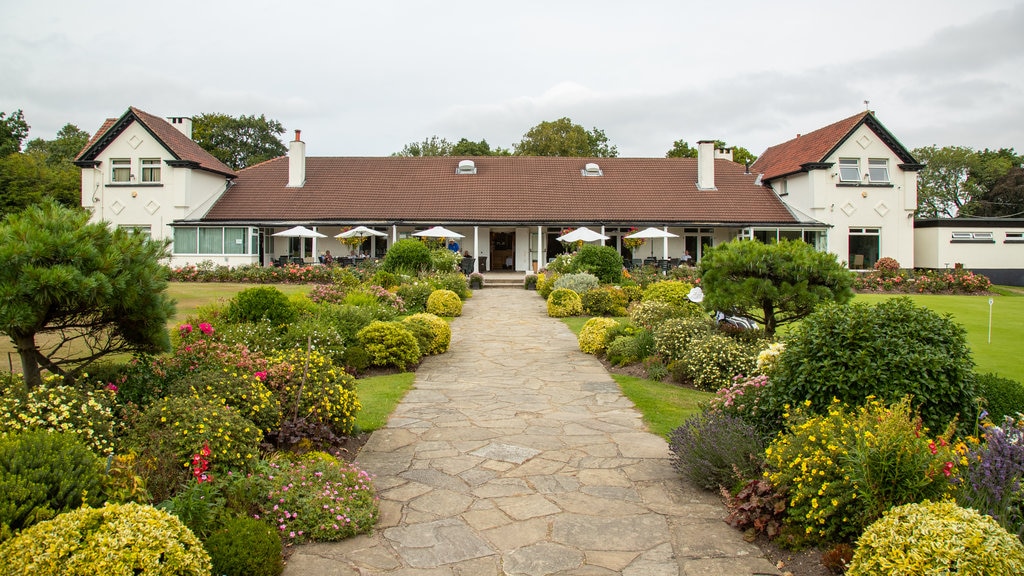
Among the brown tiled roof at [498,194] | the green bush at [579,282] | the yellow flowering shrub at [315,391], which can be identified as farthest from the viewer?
the brown tiled roof at [498,194]

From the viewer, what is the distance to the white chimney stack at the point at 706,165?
31828mm

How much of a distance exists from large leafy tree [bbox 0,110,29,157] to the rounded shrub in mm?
45941

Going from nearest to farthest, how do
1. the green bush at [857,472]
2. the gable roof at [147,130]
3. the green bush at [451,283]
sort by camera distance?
1. the green bush at [857,472]
2. the green bush at [451,283]
3. the gable roof at [147,130]

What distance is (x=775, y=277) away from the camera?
30.7 feet

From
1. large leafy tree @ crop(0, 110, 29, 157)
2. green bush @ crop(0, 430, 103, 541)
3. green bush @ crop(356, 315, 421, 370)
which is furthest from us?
large leafy tree @ crop(0, 110, 29, 157)

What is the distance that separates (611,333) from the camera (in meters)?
11.4

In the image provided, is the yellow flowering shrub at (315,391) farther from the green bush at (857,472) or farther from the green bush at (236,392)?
the green bush at (857,472)

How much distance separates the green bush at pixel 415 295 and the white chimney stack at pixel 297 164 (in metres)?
16.6

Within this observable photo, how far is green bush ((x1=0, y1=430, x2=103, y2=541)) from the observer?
3.20m

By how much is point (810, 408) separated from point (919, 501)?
1417mm

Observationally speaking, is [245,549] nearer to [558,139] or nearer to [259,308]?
[259,308]

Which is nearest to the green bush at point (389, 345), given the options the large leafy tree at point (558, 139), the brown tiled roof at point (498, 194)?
the brown tiled roof at point (498, 194)

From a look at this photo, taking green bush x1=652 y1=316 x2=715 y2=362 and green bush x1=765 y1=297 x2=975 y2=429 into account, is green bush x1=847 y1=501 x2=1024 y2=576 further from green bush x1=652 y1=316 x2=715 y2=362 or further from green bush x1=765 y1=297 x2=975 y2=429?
green bush x1=652 y1=316 x2=715 y2=362

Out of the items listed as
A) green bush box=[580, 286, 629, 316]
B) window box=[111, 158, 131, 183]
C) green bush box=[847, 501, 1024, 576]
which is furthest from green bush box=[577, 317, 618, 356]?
window box=[111, 158, 131, 183]
